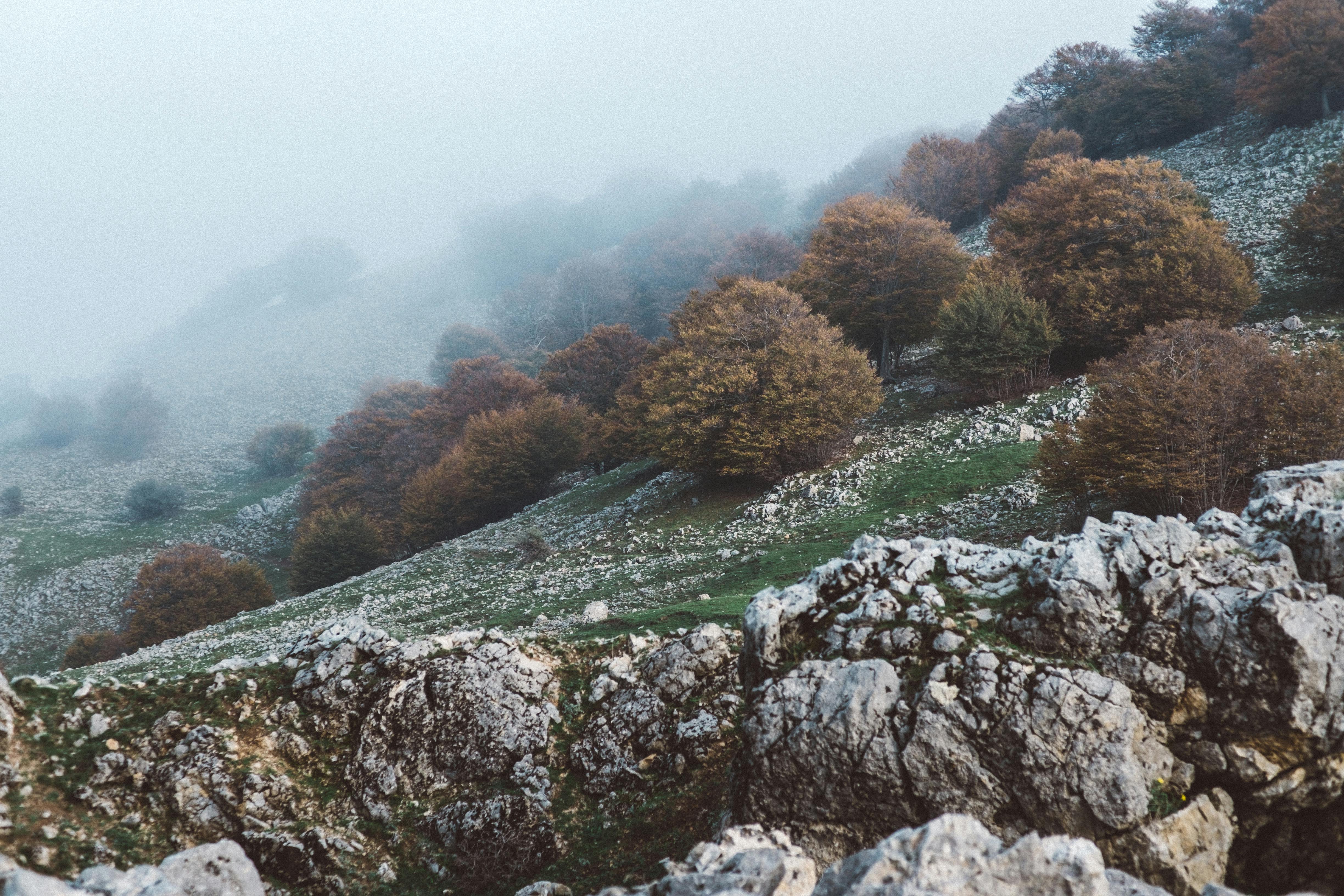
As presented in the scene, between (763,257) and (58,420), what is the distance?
139668 mm

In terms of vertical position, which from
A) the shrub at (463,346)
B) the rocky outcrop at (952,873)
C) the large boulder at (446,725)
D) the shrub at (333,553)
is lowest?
the shrub at (333,553)

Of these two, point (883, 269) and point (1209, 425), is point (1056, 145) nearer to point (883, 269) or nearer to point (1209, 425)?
point (883, 269)

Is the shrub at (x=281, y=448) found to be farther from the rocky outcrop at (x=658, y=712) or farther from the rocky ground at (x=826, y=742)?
the rocky outcrop at (x=658, y=712)

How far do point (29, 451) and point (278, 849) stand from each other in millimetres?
154976

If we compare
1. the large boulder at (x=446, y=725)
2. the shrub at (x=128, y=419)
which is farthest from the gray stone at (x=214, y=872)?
the shrub at (x=128, y=419)

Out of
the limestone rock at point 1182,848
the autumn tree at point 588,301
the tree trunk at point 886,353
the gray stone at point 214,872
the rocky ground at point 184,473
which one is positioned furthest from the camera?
the autumn tree at point 588,301

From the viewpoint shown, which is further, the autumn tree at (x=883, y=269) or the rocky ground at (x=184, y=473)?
the rocky ground at (x=184, y=473)

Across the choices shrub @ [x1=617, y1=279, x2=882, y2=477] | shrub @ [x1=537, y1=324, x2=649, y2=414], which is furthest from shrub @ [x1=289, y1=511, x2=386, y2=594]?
shrub @ [x1=617, y1=279, x2=882, y2=477]

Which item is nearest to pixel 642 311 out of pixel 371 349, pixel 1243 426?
pixel 371 349

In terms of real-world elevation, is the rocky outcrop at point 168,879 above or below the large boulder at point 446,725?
above

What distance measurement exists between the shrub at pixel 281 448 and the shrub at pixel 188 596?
56.3 meters

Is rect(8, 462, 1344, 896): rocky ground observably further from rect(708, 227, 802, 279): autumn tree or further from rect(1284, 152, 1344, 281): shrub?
rect(708, 227, 802, 279): autumn tree

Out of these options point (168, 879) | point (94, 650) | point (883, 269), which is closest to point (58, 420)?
point (94, 650)

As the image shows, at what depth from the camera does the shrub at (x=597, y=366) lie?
70375mm
